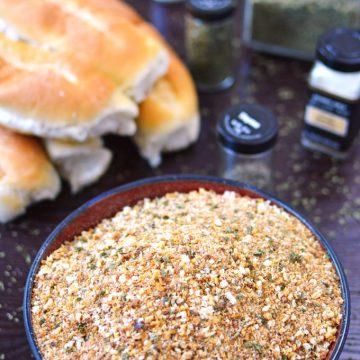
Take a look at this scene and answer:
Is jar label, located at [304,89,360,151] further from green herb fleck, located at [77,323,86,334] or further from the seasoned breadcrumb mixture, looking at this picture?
green herb fleck, located at [77,323,86,334]

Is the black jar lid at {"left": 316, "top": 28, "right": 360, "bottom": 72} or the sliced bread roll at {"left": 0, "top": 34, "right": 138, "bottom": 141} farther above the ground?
the black jar lid at {"left": 316, "top": 28, "right": 360, "bottom": 72}

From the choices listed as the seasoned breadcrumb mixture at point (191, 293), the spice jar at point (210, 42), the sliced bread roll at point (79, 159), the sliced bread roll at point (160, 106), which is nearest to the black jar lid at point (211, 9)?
the spice jar at point (210, 42)

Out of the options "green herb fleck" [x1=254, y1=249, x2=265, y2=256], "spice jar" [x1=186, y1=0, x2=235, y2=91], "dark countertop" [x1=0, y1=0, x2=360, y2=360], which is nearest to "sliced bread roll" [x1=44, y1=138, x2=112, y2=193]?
"dark countertop" [x1=0, y1=0, x2=360, y2=360]

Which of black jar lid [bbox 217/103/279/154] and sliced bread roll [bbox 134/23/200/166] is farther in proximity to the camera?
sliced bread roll [bbox 134/23/200/166]

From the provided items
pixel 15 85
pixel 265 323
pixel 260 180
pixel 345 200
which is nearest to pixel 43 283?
pixel 265 323

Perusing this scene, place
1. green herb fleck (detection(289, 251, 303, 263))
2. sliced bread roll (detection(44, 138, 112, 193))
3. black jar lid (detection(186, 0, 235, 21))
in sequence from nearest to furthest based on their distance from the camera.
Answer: green herb fleck (detection(289, 251, 303, 263)) < sliced bread roll (detection(44, 138, 112, 193)) < black jar lid (detection(186, 0, 235, 21))

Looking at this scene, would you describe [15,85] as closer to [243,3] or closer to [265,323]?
[265,323]

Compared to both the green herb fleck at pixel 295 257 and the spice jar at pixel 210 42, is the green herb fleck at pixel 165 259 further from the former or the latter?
the spice jar at pixel 210 42
